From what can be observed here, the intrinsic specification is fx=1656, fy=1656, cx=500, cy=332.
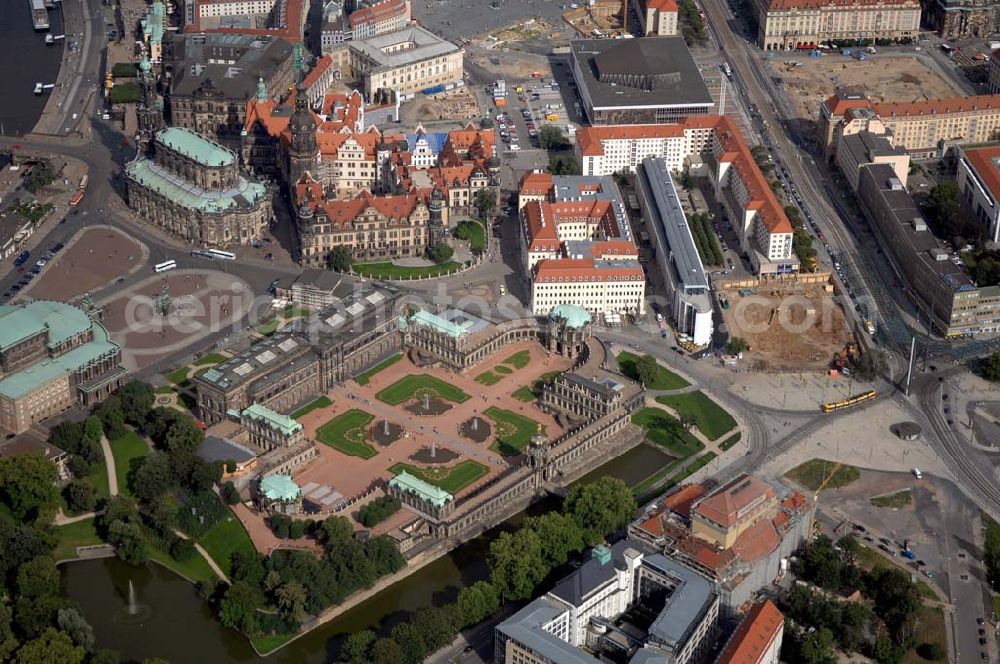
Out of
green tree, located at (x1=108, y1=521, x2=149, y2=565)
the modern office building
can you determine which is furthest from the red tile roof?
green tree, located at (x1=108, y1=521, x2=149, y2=565)

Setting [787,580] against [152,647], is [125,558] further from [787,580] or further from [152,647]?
[787,580]

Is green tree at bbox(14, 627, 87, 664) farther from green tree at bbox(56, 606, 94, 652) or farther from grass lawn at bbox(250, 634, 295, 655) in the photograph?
grass lawn at bbox(250, 634, 295, 655)

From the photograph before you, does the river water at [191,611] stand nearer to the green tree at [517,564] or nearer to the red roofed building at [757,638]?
the green tree at [517,564]

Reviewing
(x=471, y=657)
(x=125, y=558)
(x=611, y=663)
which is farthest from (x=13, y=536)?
(x=611, y=663)

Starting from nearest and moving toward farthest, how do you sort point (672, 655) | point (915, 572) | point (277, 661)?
point (672, 655), point (277, 661), point (915, 572)

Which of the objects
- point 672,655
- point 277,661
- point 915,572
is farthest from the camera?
point 915,572

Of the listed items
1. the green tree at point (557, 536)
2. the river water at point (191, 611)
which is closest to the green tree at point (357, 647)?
the river water at point (191, 611)

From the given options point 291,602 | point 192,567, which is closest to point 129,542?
point 192,567

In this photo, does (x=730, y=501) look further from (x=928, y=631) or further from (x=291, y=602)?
(x=291, y=602)
